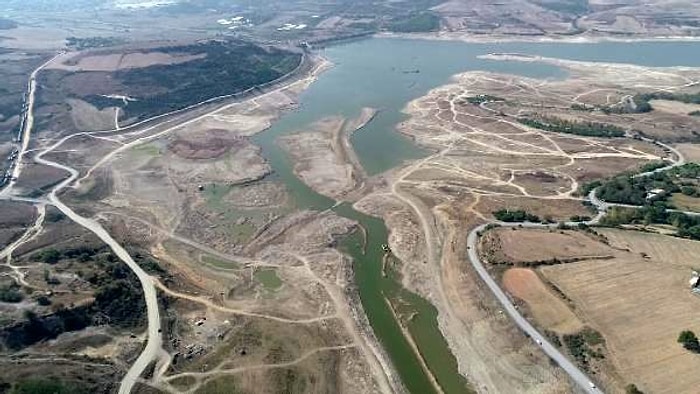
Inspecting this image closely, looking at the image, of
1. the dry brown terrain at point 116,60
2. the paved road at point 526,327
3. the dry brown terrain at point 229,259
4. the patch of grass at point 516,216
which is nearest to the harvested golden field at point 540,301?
the paved road at point 526,327

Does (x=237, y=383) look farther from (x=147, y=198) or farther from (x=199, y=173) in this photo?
(x=199, y=173)

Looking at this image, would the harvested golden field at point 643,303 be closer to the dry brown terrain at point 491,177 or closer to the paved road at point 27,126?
the dry brown terrain at point 491,177

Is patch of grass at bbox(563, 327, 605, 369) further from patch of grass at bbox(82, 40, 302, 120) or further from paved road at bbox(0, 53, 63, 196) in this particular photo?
patch of grass at bbox(82, 40, 302, 120)

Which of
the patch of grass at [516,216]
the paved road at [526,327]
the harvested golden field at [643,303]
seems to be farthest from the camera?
the patch of grass at [516,216]

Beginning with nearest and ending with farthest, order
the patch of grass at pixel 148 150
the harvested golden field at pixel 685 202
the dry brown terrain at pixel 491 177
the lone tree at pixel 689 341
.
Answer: the lone tree at pixel 689 341
the dry brown terrain at pixel 491 177
the harvested golden field at pixel 685 202
the patch of grass at pixel 148 150

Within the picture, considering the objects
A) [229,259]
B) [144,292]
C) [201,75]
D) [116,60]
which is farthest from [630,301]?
[116,60]

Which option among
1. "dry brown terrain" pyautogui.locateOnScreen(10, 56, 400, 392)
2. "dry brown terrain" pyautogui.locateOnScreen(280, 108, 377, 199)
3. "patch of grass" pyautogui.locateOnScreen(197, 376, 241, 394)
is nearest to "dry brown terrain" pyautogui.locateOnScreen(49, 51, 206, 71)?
"dry brown terrain" pyautogui.locateOnScreen(10, 56, 400, 392)

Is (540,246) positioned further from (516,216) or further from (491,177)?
(491,177)
